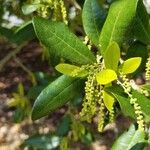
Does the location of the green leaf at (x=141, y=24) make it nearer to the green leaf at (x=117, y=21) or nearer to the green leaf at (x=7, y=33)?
the green leaf at (x=117, y=21)

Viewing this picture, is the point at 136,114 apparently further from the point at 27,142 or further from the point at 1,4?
the point at 27,142

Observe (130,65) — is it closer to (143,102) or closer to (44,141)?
(143,102)

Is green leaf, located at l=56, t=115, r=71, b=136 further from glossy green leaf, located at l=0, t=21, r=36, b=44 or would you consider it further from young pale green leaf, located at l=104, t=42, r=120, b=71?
young pale green leaf, located at l=104, t=42, r=120, b=71

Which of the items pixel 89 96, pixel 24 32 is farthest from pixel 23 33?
pixel 89 96

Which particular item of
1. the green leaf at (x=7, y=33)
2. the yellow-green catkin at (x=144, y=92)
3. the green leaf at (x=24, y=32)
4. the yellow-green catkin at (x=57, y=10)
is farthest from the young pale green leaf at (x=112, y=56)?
the green leaf at (x=7, y=33)

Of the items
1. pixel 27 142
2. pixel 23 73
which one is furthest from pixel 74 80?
pixel 23 73

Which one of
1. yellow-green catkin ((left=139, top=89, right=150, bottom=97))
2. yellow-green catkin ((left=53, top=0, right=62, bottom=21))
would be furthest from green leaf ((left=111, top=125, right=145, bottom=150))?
yellow-green catkin ((left=53, top=0, right=62, bottom=21))
